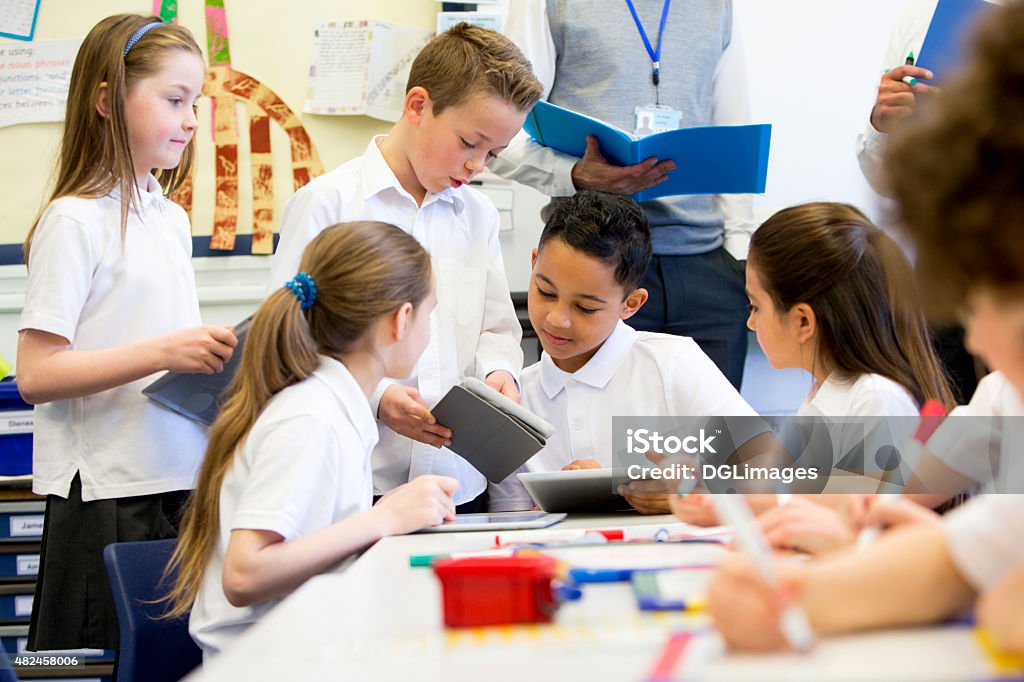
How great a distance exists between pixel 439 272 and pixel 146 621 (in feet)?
2.72

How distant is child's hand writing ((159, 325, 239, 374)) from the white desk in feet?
2.67

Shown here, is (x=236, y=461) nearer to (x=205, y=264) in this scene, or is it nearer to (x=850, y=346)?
(x=850, y=346)

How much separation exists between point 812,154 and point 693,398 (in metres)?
1.43

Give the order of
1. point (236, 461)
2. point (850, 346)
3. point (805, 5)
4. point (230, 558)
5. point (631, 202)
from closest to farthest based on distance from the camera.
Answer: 1. point (230, 558)
2. point (236, 461)
3. point (850, 346)
4. point (631, 202)
5. point (805, 5)

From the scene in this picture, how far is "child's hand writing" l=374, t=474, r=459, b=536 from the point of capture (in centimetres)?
135

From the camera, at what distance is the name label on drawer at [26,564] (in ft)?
8.33

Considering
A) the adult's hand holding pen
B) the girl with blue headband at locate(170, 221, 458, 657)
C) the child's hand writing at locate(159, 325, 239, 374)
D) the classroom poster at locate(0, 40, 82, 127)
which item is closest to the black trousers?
the adult's hand holding pen

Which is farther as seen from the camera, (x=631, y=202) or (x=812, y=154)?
(x=812, y=154)

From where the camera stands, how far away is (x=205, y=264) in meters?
3.02

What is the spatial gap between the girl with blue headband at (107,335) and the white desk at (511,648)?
3.07 ft

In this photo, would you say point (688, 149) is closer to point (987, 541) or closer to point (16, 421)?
point (987, 541)

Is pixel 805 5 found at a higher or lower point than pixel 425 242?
higher

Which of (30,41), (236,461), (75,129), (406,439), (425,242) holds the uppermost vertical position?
(30,41)

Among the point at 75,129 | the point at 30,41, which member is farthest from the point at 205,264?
the point at 75,129
